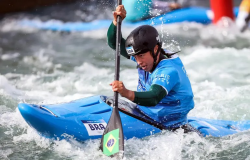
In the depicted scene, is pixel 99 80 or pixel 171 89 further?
pixel 99 80

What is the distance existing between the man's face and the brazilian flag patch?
2.11ft

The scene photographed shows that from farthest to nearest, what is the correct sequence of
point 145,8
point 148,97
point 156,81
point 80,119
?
point 145,8 → point 80,119 → point 156,81 → point 148,97

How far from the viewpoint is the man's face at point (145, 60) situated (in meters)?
4.16

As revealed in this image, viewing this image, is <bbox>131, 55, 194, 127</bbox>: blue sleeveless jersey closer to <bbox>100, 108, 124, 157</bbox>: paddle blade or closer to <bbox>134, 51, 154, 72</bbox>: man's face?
<bbox>134, 51, 154, 72</bbox>: man's face

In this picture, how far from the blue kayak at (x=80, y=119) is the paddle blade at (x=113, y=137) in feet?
0.59

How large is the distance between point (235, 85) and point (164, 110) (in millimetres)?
3348

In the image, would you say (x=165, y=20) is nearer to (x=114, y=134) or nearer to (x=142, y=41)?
(x=142, y=41)

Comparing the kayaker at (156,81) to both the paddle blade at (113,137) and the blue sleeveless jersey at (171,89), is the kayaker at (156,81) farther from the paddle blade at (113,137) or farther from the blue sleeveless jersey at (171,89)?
the paddle blade at (113,137)

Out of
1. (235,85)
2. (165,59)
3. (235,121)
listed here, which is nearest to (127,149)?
(165,59)

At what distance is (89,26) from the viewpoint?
10664 millimetres

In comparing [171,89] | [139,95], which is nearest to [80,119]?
[139,95]

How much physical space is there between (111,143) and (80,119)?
436 millimetres

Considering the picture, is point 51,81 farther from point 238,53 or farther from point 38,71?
point 238,53

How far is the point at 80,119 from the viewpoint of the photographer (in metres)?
4.40
